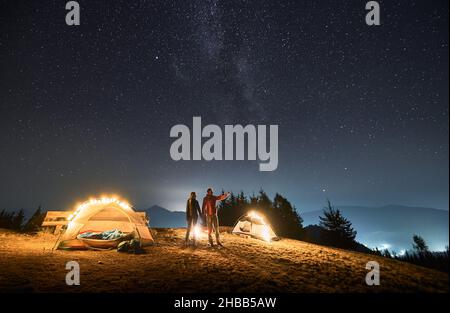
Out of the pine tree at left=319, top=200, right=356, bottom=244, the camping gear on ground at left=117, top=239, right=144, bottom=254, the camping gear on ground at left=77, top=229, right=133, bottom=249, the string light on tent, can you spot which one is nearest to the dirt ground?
the camping gear on ground at left=117, top=239, right=144, bottom=254

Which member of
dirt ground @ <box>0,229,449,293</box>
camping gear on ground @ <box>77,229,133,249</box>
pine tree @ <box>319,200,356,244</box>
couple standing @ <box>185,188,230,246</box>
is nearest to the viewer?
dirt ground @ <box>0,229,449,293</box>

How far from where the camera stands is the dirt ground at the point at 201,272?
451 cm

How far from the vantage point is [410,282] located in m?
5.08

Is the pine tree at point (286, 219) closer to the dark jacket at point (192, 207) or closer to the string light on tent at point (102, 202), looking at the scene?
the dark jacket at point (192, 207)

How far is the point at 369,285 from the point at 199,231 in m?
9.73

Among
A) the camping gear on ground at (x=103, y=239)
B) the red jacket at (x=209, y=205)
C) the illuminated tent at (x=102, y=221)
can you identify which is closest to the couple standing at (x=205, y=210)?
the red jacket at (x=209, y=205)

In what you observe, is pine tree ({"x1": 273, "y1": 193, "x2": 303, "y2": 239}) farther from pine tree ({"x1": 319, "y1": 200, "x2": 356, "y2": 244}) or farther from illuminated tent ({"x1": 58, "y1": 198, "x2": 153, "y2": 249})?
illuminated tent ({"x1": 58, "y1": 198, "x2": 153, "y2": 249})

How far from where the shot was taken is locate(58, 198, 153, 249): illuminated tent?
8.14 m

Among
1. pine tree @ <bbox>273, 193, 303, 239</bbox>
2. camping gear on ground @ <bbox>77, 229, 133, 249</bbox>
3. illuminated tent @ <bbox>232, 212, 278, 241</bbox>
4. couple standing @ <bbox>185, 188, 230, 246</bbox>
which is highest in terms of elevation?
couple standing @ <bbox>185, 188, 230, 246</bbox>

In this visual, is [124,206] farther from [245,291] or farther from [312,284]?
[312,284]

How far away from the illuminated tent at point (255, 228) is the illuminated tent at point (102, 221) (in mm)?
5940

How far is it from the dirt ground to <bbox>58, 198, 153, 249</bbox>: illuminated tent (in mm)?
713
